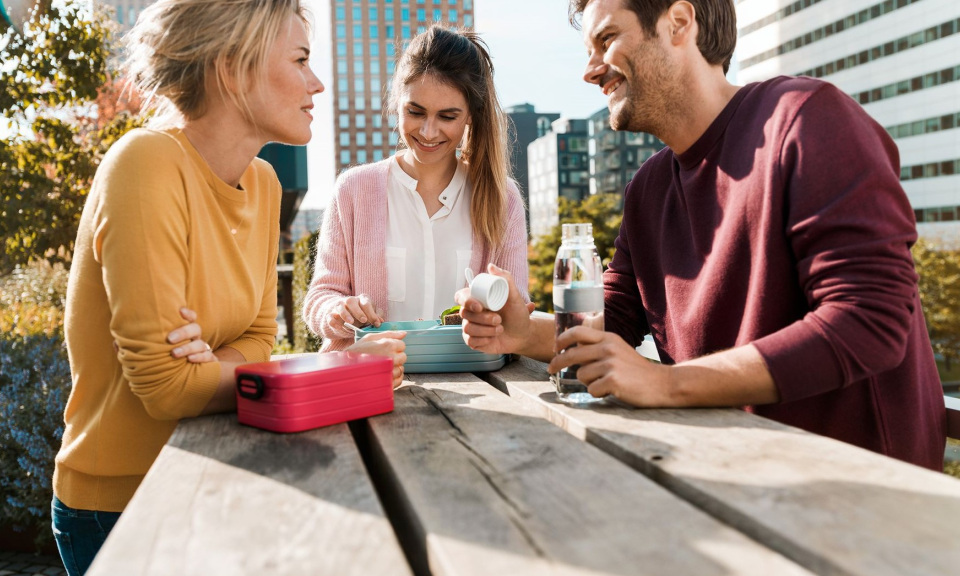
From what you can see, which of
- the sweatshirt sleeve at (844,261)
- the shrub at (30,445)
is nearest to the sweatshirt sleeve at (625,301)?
the sweatshirt sleeve at (844,261)

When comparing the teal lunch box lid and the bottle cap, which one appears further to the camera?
the teal lunch box lid

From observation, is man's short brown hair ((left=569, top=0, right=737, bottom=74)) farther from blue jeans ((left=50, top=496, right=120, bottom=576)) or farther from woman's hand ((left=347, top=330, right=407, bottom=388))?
blue jeans ((left=50, top=496, right=120, bottom=576))

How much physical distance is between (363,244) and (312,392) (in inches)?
56.3

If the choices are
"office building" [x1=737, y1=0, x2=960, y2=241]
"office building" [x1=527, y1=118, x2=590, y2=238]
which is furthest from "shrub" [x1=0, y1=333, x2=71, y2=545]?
"office building" [x1=527, y1=118, x2=590, y2=238]

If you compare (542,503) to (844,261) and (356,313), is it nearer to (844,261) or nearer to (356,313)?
(844,261)

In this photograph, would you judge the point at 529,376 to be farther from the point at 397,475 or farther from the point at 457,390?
the point at 397,475

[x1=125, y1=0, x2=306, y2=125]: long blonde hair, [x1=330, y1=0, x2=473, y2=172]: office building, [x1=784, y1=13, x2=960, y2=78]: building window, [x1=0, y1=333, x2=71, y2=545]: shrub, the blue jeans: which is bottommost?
[x1=0, y1=333, x2=71, y2=545]: shrub

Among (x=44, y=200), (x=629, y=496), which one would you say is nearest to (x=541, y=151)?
(x=44, y=200)

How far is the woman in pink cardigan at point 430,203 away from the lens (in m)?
2.68

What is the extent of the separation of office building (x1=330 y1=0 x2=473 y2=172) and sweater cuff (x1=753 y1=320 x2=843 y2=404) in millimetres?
81100

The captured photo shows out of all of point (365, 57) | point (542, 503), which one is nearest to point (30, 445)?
point (542, 503)

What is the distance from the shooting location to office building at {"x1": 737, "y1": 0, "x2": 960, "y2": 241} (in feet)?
151

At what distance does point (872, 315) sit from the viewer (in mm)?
1324

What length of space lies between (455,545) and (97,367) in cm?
101
